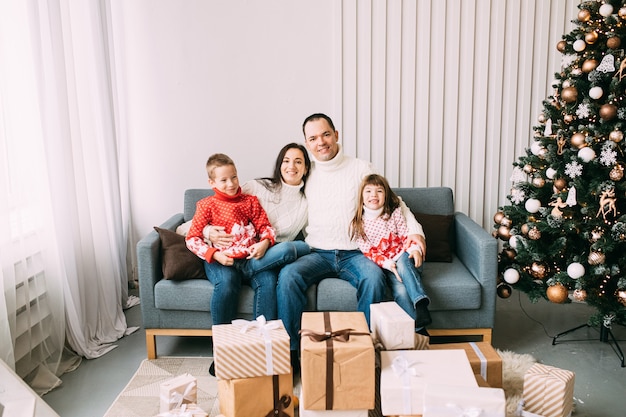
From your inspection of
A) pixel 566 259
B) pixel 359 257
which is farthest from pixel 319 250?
pixel 566 259

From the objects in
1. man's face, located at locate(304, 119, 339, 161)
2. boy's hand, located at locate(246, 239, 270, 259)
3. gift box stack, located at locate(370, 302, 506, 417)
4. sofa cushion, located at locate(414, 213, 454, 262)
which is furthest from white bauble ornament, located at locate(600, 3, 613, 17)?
boy's hand, located at locate(246, 239, 270, 259)

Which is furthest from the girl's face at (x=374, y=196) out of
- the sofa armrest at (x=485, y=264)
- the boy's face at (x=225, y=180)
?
the boy's face at (x=225, y=180)

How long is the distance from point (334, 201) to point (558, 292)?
1.17 meters

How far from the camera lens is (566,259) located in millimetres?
2842

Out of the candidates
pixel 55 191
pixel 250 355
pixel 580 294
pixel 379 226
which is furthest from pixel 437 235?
pixel 55 191

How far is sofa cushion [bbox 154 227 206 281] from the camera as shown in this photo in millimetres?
2744

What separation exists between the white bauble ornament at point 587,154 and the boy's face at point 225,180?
163 cm

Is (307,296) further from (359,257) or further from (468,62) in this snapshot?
(468,62)

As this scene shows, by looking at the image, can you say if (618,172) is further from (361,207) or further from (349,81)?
(349,81)

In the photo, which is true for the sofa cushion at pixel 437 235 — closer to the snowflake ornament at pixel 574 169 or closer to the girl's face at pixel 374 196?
the girl's face at pixel 374 196

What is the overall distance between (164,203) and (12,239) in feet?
4.50

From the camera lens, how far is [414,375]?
1.94m

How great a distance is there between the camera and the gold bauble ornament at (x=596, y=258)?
2.59 meters

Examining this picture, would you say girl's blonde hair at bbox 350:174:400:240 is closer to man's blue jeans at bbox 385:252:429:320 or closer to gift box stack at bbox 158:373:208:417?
man's blue jeans at bbox 385:252:429:320
